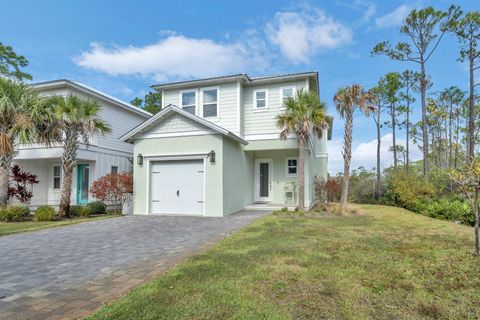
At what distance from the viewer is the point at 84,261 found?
5570 millimetres

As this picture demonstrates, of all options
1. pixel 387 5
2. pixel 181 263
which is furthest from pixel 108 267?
pixel 387 5

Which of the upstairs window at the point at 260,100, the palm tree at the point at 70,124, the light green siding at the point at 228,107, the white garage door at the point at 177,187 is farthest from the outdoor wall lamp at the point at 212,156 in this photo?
the palm tree at the point at 70,124

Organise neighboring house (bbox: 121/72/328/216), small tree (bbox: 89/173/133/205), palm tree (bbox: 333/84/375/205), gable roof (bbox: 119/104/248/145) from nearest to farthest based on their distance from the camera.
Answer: gable roof (bbox: 119/104/248/145) → neighboring house (bbox: 121/72/328/216) → small tree (bbox: 89/173/133/205) → palm tree (bbox: 333/84/375/205)

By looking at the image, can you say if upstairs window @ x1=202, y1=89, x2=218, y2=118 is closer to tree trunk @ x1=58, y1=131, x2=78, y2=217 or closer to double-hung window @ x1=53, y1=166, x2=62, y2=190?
tree trunk @ x1=58, y1=131, x2=78, y2=217

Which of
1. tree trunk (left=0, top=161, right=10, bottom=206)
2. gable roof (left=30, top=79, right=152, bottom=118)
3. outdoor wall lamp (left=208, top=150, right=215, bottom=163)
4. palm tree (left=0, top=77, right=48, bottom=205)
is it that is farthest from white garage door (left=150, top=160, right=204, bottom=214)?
gable roof (left=30, top=79, right=152, bottom=118)

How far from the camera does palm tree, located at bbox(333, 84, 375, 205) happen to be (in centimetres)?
1376

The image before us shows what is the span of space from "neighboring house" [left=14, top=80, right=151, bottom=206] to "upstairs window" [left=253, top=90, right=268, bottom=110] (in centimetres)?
865

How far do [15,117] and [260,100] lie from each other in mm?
10936

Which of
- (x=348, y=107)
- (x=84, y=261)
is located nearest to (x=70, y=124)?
(x=84, y=261)

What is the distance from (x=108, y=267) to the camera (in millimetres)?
5168

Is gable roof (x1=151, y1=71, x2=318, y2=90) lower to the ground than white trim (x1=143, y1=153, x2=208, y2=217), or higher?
higher

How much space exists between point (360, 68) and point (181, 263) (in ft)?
53.7

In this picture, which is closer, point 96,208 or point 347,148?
point 96,208

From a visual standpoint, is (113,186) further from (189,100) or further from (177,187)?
(189,100)
